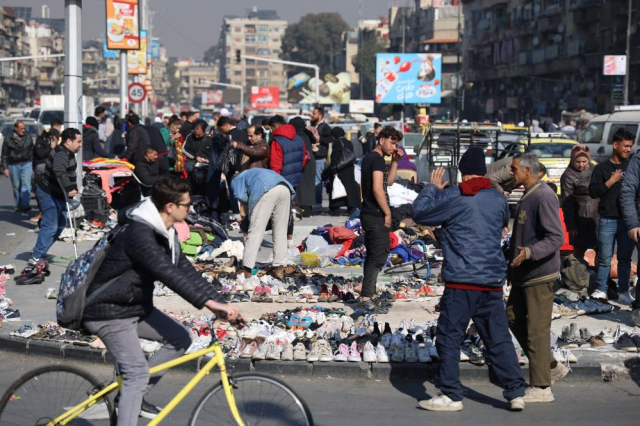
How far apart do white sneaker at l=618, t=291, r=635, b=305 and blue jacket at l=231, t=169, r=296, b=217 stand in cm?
398

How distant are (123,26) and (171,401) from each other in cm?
2218

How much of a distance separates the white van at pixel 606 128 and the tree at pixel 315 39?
131366 millimetres

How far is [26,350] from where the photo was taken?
334 inches

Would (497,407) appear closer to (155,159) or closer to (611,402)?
(611,402)

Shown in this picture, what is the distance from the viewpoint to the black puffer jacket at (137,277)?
5.06 m

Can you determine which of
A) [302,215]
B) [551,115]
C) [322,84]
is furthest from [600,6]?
[302,215]

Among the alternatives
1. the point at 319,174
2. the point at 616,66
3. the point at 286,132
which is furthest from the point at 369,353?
the point at 616,66

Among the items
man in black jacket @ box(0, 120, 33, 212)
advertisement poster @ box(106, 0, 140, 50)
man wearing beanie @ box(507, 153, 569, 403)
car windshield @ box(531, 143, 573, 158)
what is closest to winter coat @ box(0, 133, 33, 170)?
man in black jacket @ box(0, 120, 33, 212)

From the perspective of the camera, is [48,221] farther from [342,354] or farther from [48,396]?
[48,396]

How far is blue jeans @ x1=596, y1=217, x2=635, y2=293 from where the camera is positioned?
1045 centimetres

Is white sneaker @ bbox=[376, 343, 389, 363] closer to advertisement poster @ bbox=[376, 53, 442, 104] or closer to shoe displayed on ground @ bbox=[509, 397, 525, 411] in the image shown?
shoe displayed on ground @ bbox=[509, 397, 525, 411]

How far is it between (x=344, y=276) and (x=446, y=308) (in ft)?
17.7

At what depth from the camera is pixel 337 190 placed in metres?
18.6

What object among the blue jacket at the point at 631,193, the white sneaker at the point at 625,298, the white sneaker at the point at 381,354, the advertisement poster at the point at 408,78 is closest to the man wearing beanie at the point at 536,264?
the white sneaker at the point at 381,354
